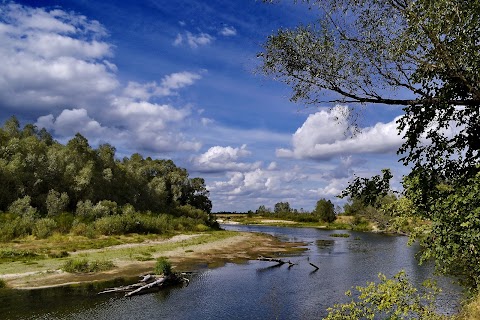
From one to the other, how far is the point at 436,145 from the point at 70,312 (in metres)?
24.0

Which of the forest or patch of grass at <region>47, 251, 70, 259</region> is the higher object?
the forest

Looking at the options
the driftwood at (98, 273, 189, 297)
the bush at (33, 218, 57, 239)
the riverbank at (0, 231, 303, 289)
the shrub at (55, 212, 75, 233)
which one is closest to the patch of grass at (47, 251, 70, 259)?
the riverbank at (0, 231, 303, 289)

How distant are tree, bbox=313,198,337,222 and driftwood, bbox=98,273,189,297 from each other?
535 feet

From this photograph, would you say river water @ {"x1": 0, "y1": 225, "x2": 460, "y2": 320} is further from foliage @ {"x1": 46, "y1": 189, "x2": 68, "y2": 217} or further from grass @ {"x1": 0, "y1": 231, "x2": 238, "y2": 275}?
foliage @ {"x1": 46, "y1": 189, "x2": 68, "y2": 217}

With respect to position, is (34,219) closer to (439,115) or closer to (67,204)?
(67,204)

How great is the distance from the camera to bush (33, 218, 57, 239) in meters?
60.9

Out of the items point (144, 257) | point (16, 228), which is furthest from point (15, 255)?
point (16, 228)

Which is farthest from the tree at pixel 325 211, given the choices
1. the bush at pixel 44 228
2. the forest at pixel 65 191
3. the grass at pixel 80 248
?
the bush at pixel 44 228

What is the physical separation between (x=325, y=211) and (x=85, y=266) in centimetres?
16431

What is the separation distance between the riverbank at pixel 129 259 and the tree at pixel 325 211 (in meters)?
124

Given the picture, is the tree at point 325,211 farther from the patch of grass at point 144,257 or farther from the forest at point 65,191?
the patch of grass at point 144,257

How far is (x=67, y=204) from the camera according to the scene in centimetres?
7388

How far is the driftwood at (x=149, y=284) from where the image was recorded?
3234 cm

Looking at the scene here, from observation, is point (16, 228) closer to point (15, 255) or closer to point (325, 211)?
point (15, 255)
